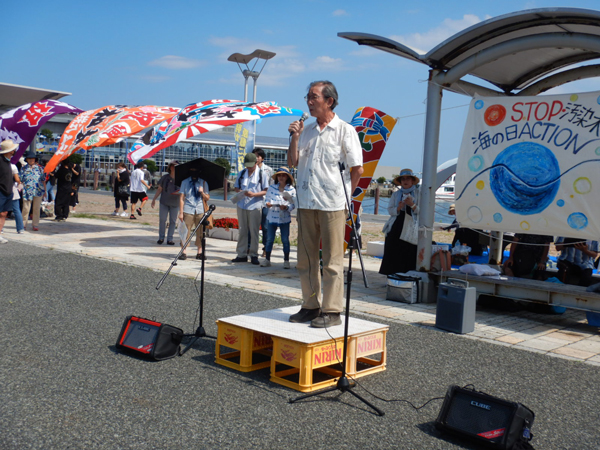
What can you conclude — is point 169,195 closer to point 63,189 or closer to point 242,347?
point 63,189

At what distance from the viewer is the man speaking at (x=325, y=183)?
4.70 metres

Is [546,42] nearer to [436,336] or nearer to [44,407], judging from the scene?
[436,336]

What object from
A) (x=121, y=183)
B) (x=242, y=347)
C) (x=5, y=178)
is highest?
(x=121, y=183)

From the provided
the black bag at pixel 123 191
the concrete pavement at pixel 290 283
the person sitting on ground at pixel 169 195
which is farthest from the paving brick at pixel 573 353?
the black bag at pixel 123 191

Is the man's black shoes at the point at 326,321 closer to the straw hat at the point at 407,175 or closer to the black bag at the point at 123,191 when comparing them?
the straw hat at the point at 407,175

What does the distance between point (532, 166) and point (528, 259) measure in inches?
55.8

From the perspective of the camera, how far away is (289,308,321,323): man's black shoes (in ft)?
16.1

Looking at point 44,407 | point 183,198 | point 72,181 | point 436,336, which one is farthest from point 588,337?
point 72,181

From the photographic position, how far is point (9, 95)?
621 inches

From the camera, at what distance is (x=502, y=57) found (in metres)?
8.34

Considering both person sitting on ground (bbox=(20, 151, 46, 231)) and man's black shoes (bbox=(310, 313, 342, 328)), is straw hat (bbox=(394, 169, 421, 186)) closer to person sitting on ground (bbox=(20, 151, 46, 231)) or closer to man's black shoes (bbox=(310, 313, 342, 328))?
man's black shoes (bbox=(310, 313, 342, 328))

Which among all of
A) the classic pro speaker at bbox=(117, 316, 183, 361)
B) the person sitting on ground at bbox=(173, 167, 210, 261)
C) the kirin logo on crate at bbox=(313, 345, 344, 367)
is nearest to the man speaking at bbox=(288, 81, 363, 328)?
the kirin logo on crate at bbox=(313, 345, 344, 367)

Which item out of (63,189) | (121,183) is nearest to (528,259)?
(63,189)

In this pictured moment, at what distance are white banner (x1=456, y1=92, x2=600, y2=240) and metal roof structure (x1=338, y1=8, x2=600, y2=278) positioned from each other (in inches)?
19.2
